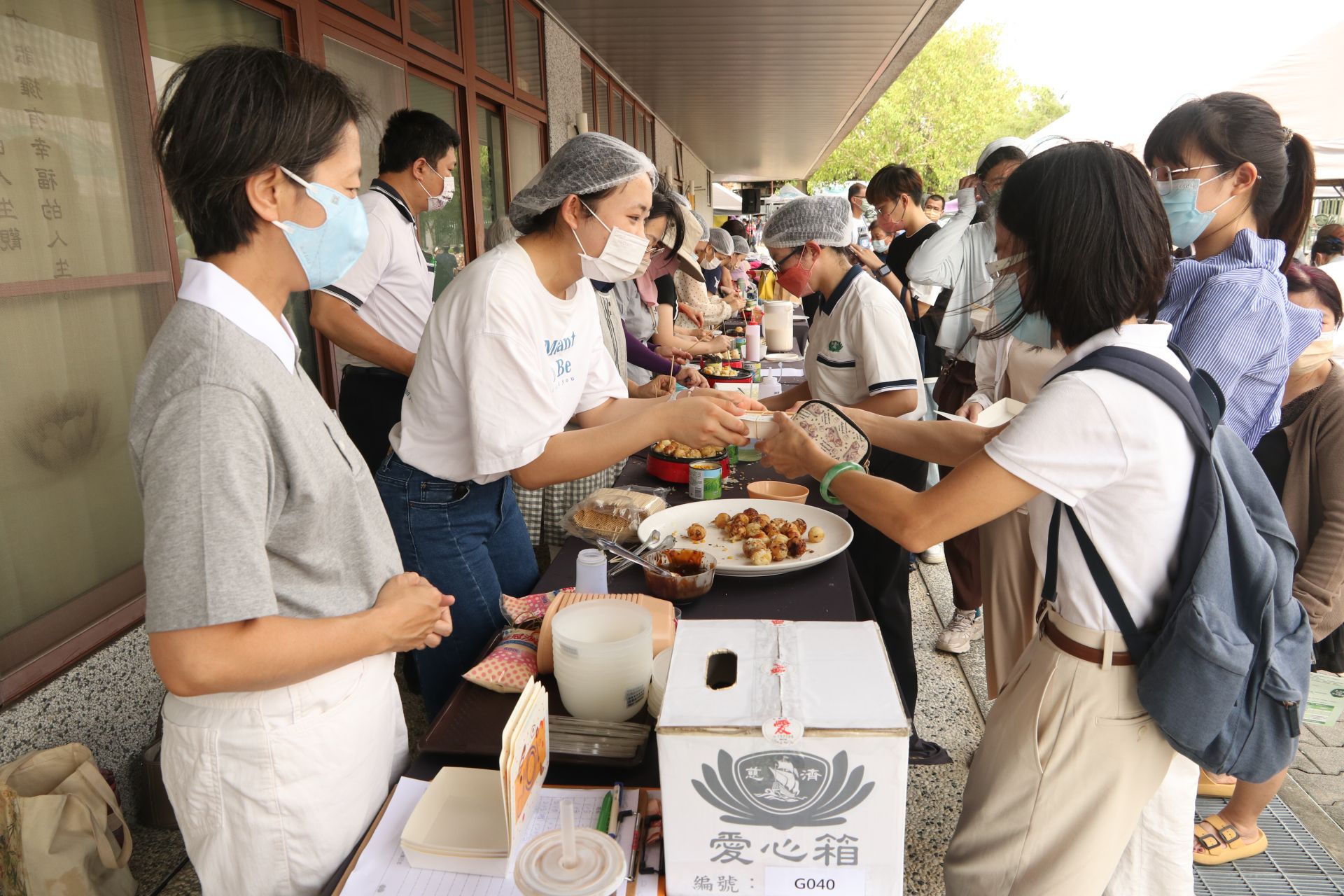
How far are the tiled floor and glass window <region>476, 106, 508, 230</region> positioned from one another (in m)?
3.83

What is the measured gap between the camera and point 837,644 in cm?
119

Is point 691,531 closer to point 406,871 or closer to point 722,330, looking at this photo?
point 406,871

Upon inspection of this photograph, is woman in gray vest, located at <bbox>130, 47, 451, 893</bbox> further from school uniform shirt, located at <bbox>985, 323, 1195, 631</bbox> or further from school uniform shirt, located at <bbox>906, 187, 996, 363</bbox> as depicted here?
school uniform shirt, located at <bbox>906, 187, 996, 363</bbox>

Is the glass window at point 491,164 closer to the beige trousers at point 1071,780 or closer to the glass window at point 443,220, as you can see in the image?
the glass window at point 443,220

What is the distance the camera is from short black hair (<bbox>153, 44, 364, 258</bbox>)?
3.62 ft

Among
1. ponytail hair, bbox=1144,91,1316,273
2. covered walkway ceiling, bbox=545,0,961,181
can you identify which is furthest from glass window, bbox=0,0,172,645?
covered walkway ceiling, bbox=545,0,961,181

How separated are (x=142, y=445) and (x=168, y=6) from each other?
2.60 meters

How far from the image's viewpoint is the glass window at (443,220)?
15.1ft

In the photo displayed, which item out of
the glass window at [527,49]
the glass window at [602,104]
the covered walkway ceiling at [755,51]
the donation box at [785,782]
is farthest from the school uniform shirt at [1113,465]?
the glass window at [602,104]

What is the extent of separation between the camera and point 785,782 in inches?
39.3

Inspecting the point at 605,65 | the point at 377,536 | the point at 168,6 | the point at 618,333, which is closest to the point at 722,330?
the point at 605,65

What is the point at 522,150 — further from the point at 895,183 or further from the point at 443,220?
the point at 895,183

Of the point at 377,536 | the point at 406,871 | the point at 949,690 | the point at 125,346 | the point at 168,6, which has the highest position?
the point at 168,6

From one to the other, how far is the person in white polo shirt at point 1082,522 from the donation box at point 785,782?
0.53m
